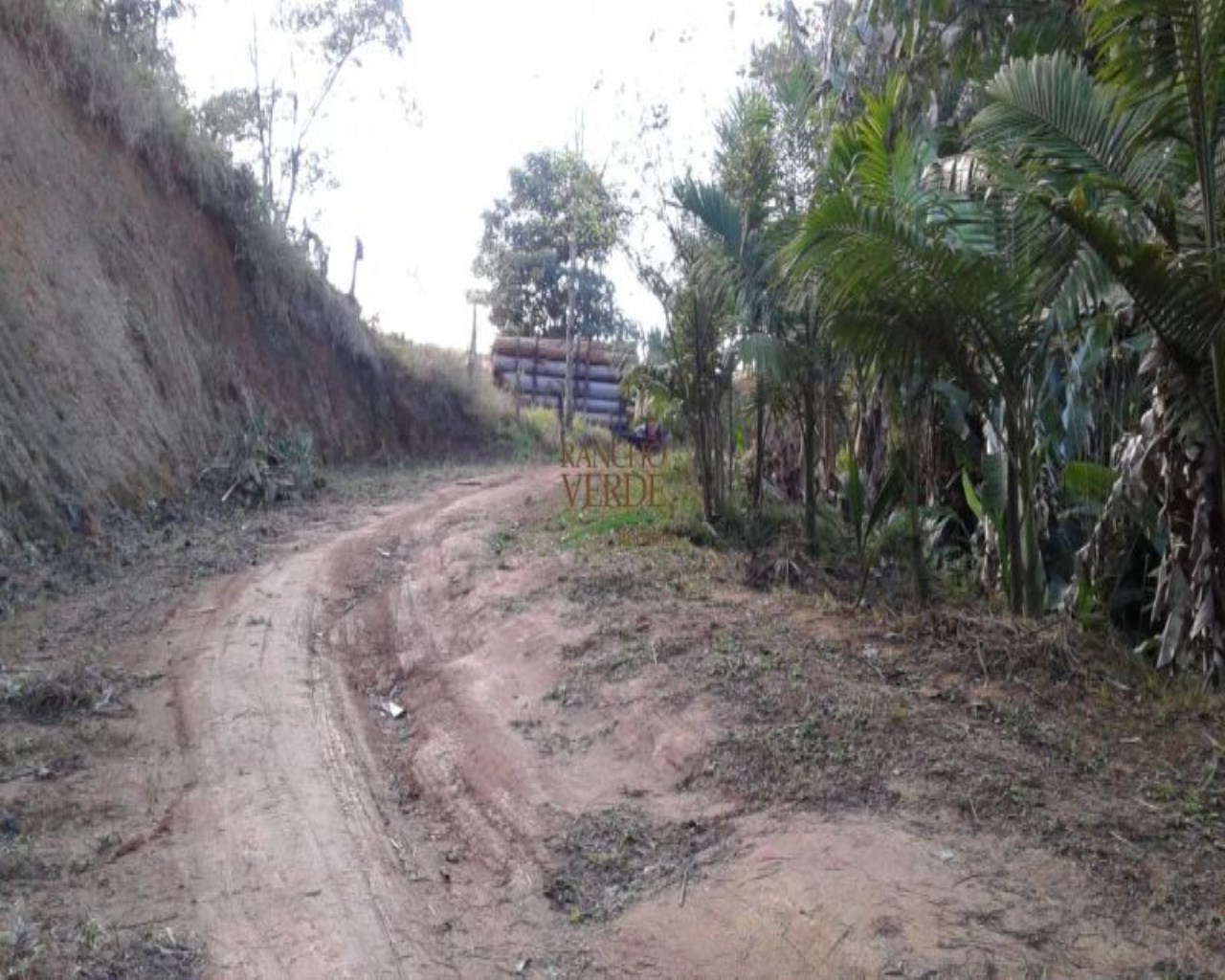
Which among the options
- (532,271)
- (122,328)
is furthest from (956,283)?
(532,271)

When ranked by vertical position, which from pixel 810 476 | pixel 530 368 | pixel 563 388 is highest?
pixel 530 368

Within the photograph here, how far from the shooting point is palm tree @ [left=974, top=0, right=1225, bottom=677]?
17.5 ft

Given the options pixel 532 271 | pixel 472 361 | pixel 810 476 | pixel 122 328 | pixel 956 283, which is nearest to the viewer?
pixel 956 283

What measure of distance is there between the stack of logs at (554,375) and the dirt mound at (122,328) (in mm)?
9390

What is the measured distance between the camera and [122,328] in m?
13.3

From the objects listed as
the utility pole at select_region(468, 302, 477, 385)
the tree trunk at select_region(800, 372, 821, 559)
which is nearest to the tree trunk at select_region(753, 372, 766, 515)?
the tree trunk at select_region(800, 372, 821, 559)

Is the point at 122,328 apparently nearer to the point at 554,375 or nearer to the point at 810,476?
the point at 810,476

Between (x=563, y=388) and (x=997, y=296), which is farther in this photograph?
(x=563, y=388)

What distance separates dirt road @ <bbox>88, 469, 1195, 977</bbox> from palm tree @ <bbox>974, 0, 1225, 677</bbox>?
2.44 m

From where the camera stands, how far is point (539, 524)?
38.1ft

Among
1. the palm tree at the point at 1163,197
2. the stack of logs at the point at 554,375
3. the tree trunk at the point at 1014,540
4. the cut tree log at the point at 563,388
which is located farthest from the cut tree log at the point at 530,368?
the palm tree at the point at 1163,197

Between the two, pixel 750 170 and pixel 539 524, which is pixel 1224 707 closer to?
pixel 750 170

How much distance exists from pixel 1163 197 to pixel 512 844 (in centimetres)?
441

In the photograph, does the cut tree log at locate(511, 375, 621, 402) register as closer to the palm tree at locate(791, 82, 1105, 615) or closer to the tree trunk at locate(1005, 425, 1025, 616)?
the palm tree at locate(791, 82, 1105, 615)
